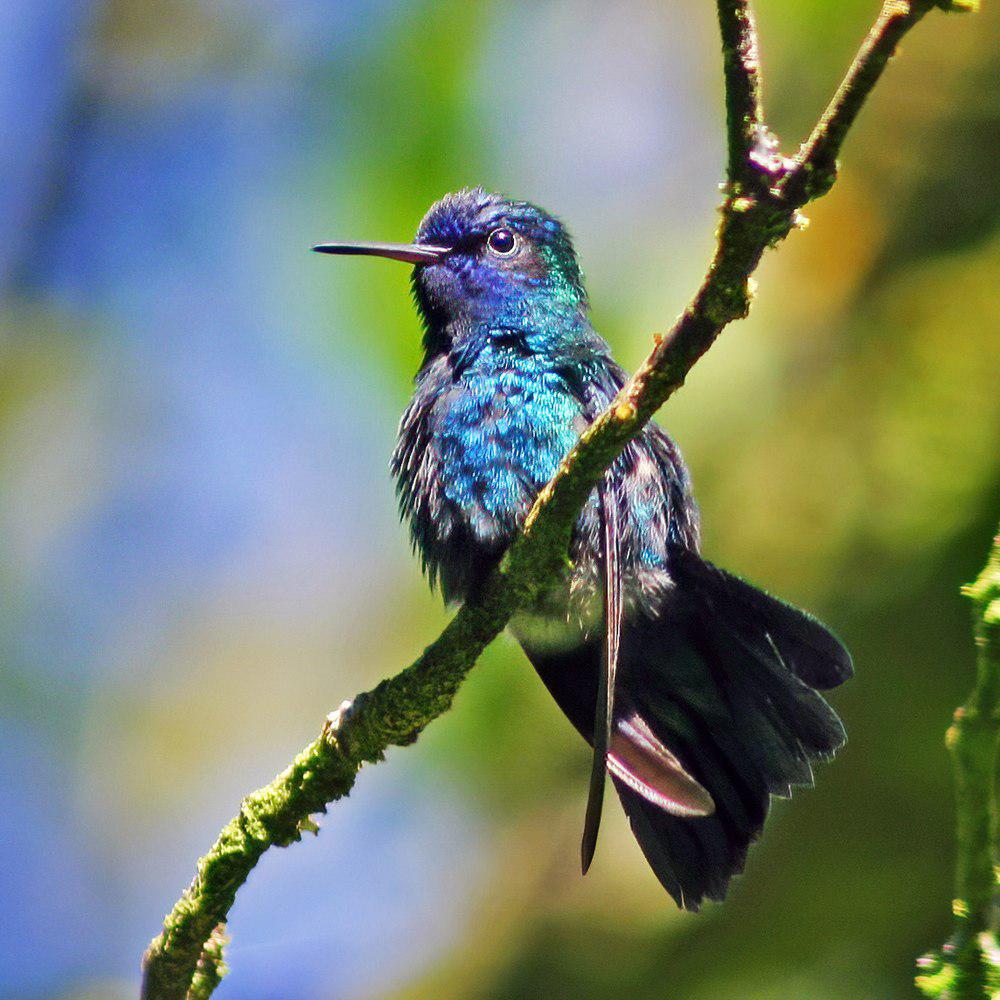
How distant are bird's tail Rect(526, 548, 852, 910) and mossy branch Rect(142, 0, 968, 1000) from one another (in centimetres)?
76

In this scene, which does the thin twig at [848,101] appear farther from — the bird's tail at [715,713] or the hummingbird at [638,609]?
the bird's tail at [715,713]

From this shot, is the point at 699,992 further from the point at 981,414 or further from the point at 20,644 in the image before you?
the point at 20,644

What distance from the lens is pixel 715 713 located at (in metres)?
3.39

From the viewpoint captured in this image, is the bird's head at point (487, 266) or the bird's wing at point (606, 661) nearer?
the bird's wing at point (606, 661)

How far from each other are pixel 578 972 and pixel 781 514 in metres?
1.91

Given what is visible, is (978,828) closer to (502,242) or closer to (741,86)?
(741,86)

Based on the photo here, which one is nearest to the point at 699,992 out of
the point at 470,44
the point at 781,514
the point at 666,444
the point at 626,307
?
the point at 781,514

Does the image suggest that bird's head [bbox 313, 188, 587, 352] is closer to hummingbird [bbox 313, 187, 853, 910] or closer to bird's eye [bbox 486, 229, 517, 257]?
bird's eye [bbox 486, 229, 517, 257]

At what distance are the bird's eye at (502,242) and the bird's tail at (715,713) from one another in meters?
1.16

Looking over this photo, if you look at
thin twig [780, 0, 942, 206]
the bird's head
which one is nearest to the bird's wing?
the bird's head

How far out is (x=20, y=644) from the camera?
6844 millimetres

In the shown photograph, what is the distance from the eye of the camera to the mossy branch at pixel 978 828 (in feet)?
4.98

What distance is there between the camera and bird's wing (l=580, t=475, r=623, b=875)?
2.67 meters

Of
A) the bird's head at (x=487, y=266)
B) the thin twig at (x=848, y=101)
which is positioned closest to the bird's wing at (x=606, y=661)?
the bird's head at (x=487, y=266)
